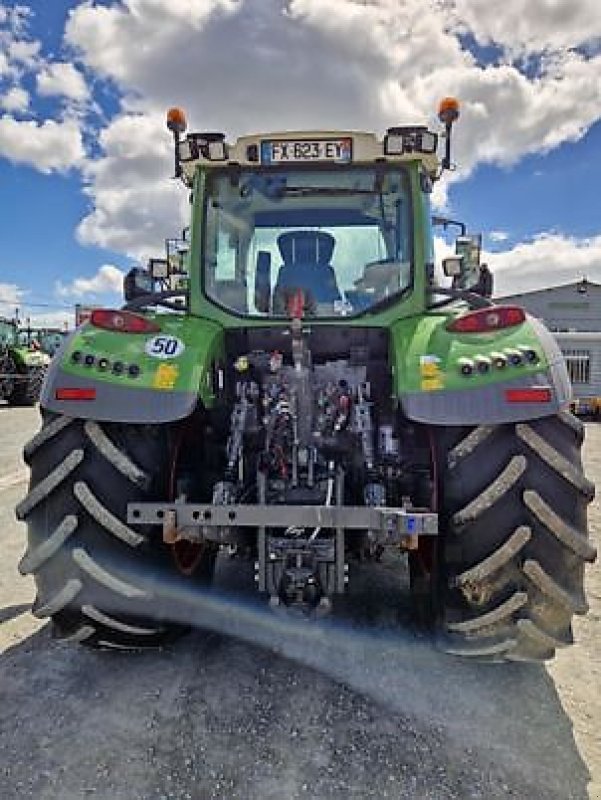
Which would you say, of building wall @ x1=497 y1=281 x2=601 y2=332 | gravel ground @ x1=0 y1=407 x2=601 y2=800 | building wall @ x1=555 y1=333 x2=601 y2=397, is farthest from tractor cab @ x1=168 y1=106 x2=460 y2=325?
building wall @ x1=497 y1=281 x2=601 y2=332

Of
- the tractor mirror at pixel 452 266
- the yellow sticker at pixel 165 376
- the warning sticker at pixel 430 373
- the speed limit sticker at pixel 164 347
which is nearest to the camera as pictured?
the warning sticker at pixel 430 373

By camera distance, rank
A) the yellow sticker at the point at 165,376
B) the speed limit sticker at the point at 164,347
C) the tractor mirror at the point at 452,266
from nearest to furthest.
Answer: the yellow sticker at the point at 165,376
the speed limit sticker at the point at 164,347
the tractor mirror at the point at 452,266

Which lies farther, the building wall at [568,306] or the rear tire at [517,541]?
the building wall at [568,306]

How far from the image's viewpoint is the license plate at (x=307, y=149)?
3.37 metres

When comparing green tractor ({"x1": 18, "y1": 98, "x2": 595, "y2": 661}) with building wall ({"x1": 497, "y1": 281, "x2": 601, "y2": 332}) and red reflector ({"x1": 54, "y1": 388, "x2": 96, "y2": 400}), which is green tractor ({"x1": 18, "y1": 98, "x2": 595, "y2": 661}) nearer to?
red reflector ({"x1": 54, "y1": 388, "x2": 96, "y2": 400})

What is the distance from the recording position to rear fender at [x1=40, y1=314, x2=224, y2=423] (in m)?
2.71

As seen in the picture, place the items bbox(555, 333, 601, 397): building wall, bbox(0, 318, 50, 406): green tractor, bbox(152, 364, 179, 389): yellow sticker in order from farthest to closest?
bbox(555, 333, 601, 397): building wall < bbox(0, 318, 50, 406): green tractor < bbox(152, 364, 179, 389): yellow sticker

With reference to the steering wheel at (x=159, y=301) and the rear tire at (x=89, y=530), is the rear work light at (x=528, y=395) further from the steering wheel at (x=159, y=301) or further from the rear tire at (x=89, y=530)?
the steering wheel at (x=159, y=301)

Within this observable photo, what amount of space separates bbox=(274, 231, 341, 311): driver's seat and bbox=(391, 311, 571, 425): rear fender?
799 mm

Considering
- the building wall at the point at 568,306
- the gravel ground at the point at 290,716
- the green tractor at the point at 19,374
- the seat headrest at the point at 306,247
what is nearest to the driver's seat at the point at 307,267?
the seat headrest at the point at 306,247

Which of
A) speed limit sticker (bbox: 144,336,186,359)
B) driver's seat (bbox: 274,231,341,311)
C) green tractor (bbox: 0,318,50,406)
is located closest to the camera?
speed limit sticker (bbox: 144,336,186,359)

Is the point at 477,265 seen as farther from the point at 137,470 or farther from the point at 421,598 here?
the point at 137,470

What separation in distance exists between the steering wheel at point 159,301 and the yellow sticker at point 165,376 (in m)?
0.77

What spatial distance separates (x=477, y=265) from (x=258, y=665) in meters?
2.48
